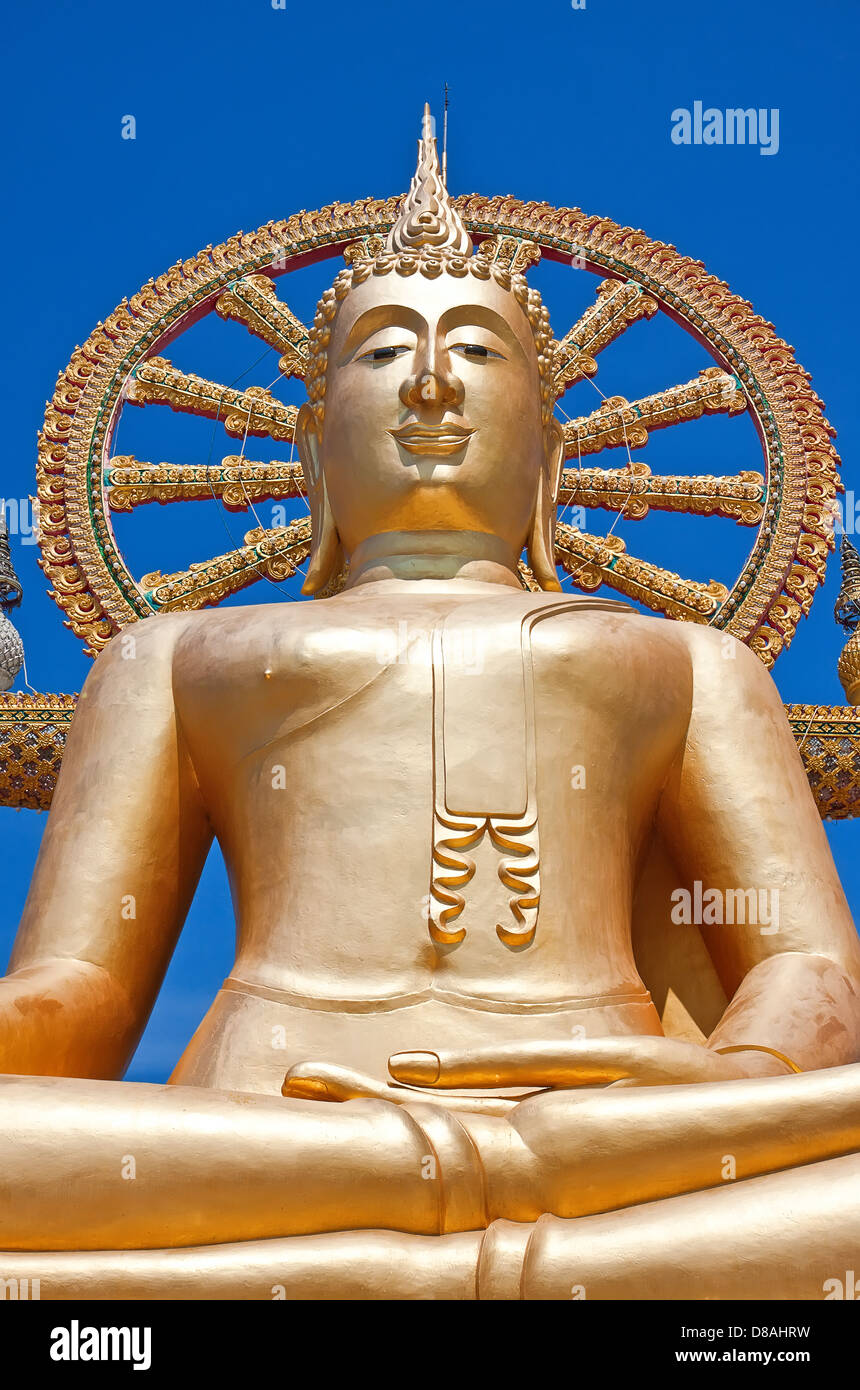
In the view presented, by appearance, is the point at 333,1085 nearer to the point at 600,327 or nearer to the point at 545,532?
the point at 545,532

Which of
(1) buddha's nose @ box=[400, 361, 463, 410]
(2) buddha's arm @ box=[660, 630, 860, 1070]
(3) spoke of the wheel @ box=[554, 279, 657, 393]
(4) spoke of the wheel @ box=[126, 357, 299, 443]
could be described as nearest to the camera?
(2) buddha's arm @ box=[660, 630, 860, 1070]

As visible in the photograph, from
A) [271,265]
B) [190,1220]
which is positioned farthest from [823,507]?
[190,1220]

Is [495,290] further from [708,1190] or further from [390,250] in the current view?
[708,1190]

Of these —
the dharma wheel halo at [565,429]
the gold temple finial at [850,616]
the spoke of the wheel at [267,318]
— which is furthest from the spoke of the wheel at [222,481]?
the gold temple finial at [850,616]

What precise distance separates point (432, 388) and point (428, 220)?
79 centimetres

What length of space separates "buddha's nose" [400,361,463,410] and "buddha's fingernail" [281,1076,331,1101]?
1805 mm

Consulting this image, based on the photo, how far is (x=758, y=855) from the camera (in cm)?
425

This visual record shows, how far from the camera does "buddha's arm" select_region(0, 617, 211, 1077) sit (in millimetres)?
Answer: 3992

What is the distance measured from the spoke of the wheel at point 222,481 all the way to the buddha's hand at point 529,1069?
2629mm

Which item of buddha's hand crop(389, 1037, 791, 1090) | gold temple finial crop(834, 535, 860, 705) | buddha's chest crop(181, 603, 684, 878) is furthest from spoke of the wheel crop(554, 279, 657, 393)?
buddha's hand crop(389, 1037, 791, 1090)

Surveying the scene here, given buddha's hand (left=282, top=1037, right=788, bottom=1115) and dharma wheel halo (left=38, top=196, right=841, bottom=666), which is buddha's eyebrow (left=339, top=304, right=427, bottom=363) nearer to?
dharma wheel halo (left=38, top=196, right=841, bottom=666)

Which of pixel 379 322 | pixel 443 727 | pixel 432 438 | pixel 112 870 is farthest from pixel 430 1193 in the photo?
pixel 379 322

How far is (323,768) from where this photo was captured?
4.15m

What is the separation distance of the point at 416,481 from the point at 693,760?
975 millimetres
